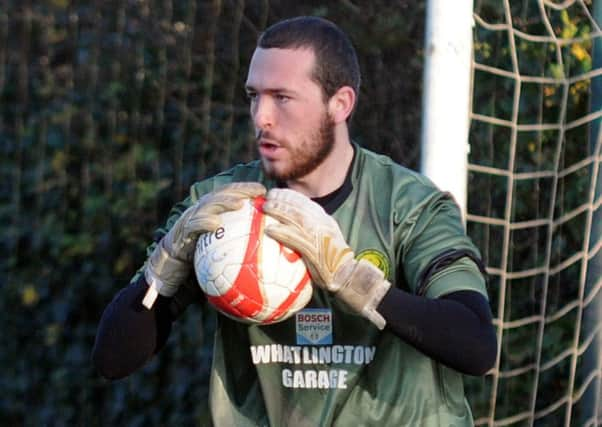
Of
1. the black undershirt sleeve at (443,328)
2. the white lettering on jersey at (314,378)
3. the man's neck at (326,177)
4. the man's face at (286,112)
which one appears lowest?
the white lettering on jersey at (314,378)

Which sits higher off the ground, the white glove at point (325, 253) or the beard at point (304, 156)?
the beard at point (304, 156)

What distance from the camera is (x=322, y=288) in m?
3.33

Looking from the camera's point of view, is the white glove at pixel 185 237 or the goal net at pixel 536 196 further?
the goal net at pixel 536 196

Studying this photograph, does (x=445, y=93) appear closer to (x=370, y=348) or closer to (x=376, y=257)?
(x=376, y=257)

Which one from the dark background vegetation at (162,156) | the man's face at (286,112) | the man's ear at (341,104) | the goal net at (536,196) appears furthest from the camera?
the dark background vegetation at (162,156)

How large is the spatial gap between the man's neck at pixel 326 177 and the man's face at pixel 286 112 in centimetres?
3

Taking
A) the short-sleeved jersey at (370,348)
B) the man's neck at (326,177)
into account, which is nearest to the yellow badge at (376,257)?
the short-sleeved jersey at (370,348)

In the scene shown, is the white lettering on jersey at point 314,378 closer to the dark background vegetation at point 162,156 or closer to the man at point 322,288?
the man at point 322,288

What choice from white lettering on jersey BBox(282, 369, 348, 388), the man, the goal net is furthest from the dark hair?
the goal net

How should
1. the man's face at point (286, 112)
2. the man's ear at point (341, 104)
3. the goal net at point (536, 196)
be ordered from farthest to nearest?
the goal net at point (536, 196) → the man's ear at point (341, 104) → the man's face at point (286, 112)

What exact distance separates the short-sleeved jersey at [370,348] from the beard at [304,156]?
13 cm

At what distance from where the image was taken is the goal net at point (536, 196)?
505 centimetres

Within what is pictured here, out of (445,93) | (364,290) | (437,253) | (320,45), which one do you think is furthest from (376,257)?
(445,93)

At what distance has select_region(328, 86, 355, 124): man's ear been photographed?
3605mm
